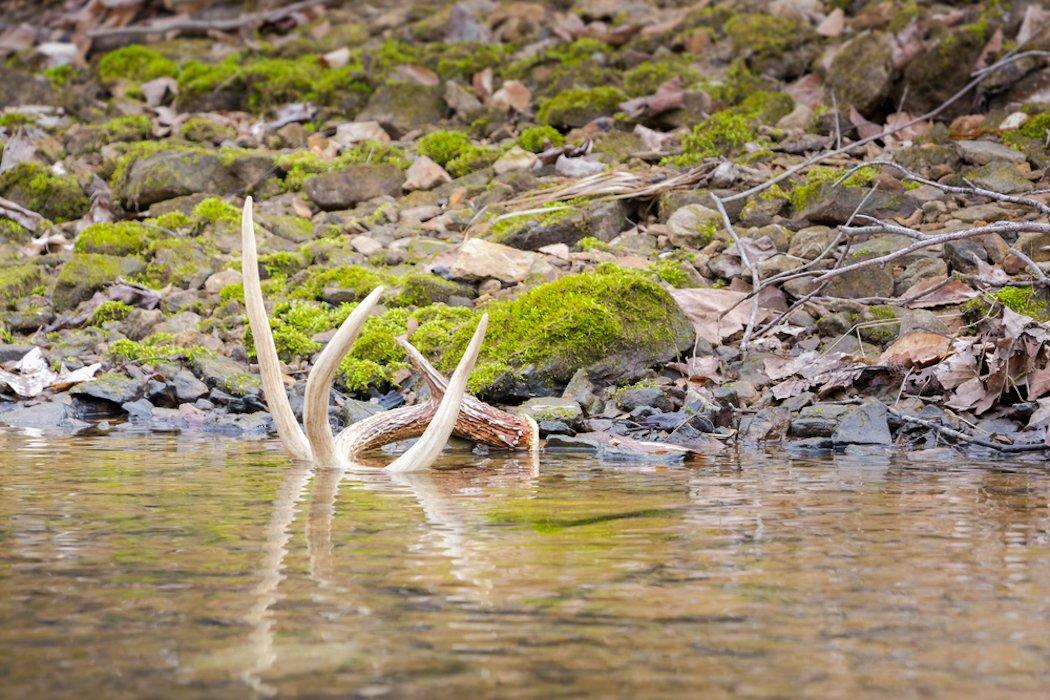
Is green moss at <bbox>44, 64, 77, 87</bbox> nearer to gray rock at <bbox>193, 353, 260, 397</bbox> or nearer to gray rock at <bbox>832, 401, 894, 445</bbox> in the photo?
gray rock at <bbox>193, 353, 260, 397</bbox>

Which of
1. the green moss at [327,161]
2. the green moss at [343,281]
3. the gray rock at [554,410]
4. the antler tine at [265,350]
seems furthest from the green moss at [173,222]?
the antler tine at [265,350]

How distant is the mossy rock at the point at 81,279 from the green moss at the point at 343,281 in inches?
65.3

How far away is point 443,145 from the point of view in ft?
42.5

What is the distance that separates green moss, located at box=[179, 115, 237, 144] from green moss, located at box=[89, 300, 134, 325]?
157 inches

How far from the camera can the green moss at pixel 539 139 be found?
12750mm

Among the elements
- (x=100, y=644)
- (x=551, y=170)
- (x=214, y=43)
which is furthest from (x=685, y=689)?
(x=214, y=43)

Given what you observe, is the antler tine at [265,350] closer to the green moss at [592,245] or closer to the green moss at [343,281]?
the green moss at [343,281]

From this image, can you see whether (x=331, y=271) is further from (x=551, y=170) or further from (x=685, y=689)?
(x=685, y=689)

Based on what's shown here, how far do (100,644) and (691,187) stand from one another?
8552mm

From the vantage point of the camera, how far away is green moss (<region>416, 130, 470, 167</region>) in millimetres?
12828

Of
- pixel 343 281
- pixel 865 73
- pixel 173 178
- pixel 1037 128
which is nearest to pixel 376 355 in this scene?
pixel 343 281

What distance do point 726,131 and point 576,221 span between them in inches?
83.8

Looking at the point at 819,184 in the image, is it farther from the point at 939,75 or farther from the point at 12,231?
the point at 12,231

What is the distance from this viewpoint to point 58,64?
17344 mm
